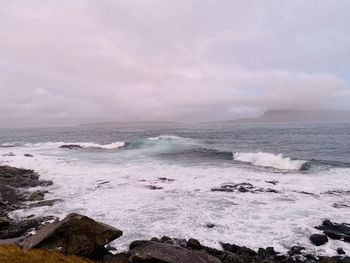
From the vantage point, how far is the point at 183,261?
10.0 m

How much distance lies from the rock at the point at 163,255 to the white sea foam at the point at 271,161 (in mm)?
27982

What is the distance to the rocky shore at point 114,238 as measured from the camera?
10430 millimetres

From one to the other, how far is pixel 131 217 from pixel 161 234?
2.88 m

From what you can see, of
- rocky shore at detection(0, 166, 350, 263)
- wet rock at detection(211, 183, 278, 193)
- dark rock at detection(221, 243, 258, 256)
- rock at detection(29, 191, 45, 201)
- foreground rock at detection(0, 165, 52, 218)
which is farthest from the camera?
wet rock at detection(211, 183, 278, 193)

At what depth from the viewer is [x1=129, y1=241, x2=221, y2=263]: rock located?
10.0m

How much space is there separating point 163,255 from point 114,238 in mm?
2364

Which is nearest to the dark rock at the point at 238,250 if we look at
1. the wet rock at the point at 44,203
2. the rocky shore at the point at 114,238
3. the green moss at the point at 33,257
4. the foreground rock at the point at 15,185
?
the rocky shore at the point at 114,238

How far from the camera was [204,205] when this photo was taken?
792 inches

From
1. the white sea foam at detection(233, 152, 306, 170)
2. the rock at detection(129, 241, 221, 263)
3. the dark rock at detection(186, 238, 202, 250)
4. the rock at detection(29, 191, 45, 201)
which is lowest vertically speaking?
the white sea foam at detection(233, 152, 306, 170)

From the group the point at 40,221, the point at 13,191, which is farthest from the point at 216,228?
the point at 13,191

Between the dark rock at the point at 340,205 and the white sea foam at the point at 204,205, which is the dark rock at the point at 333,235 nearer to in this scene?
the white sea foam at the point at 204,205

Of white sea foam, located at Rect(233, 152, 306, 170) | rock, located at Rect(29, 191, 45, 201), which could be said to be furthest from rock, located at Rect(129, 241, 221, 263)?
white sea foam, located at Rect(233, 152, 306, 170)

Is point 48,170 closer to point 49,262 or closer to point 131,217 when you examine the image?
point 131,217

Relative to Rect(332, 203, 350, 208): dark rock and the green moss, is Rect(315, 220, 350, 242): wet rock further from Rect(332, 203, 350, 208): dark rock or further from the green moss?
the green moss
